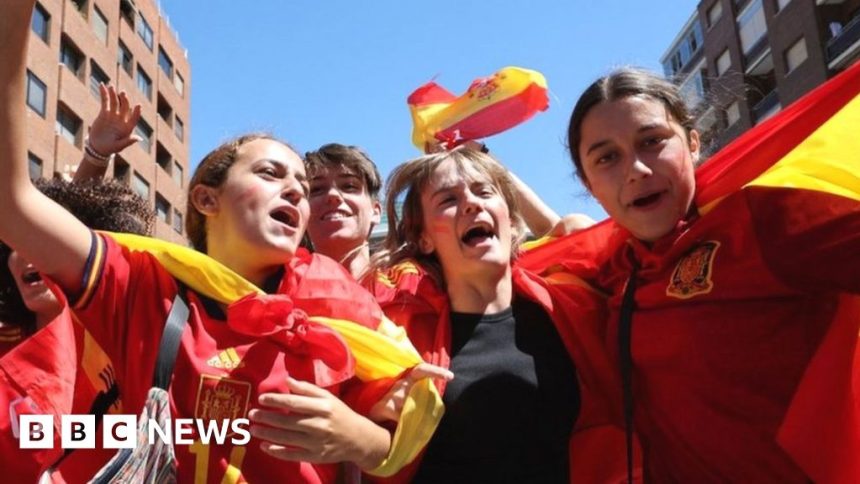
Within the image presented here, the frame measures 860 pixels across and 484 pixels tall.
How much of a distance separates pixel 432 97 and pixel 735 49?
28.0 m

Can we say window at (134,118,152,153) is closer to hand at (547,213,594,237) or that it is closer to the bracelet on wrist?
the bracelet on wrist

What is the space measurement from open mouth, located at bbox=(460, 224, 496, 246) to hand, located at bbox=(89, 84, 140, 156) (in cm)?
164

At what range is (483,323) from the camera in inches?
98.8

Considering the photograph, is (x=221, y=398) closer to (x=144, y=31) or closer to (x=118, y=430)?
(x=118, y=430)

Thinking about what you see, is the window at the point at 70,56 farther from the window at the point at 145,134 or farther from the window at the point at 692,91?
the window at the point at 692,91

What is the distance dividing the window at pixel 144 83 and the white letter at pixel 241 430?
107 ft

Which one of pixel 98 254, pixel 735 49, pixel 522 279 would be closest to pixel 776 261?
pixel 522 279

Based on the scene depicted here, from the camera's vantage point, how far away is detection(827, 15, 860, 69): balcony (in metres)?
21.4

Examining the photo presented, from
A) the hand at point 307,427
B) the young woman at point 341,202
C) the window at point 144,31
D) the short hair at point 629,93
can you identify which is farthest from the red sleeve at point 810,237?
the window at point 144,31

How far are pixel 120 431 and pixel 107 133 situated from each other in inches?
70.1

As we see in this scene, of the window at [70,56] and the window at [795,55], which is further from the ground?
the window at [70,56]

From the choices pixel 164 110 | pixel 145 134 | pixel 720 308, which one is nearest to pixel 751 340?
pixel 720 308

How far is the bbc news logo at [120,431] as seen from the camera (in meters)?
1.76

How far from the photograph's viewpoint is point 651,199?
2396 mm
